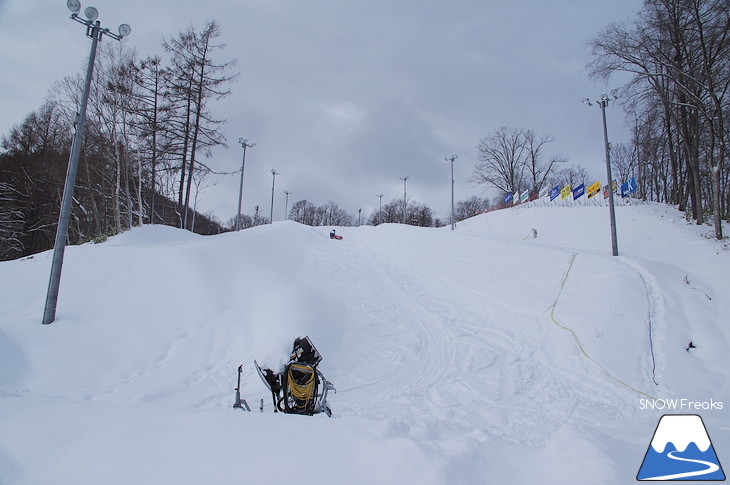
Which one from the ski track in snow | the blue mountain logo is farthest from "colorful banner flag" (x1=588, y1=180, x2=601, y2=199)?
the blue mountain logo

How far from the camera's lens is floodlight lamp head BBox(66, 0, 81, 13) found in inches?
250

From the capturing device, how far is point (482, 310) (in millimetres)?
10531

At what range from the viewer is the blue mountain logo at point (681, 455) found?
2.45 metres

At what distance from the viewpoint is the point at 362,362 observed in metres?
7.24

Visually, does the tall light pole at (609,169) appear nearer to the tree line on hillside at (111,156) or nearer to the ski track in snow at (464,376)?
the ski track in snow at (464,376)

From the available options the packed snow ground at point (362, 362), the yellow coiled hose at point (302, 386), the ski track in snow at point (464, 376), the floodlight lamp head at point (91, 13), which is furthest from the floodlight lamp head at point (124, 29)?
the ski track in snow at point (464, 376)

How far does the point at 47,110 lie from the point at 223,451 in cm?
3729

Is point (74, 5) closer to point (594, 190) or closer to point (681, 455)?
point (681, 455)

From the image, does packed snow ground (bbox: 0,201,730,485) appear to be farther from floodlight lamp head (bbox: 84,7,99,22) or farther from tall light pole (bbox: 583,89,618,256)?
floodlight lamp head (bbox: 84,7,99,22)

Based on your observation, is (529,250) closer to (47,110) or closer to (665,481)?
(665,481)

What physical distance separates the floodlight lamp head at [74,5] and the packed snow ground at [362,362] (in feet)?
21.3

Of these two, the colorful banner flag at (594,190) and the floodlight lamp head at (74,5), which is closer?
→ the floodlight lamp head at (74,5)

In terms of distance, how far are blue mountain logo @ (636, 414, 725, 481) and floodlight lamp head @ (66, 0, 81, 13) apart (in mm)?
11489

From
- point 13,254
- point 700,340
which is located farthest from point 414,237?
point 13,254
